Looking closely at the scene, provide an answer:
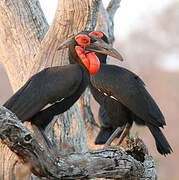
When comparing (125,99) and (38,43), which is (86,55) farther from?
(38,43)

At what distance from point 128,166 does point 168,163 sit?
542 inches

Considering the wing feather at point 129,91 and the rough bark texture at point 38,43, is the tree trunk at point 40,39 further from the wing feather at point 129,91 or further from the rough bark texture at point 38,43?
the wing feather at point 129,91

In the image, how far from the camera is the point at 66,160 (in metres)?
3.61

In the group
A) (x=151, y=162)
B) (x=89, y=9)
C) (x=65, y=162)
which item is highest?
(x=89, y=9)

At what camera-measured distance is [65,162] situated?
3570mm

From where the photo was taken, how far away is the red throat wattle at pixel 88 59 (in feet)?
15.5

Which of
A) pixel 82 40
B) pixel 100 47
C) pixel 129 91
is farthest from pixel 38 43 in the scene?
pixel 129 91

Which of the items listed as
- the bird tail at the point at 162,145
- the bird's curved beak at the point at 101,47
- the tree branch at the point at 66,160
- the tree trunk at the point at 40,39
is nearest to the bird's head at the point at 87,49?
the bird's curved beak at the point at 101,47

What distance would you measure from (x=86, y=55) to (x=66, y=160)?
1477mm

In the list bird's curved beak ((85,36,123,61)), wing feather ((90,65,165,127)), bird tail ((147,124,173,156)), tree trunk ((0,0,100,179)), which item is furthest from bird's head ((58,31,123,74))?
bird tail ((147,124,173,156))

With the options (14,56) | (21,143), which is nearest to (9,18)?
(14,56)

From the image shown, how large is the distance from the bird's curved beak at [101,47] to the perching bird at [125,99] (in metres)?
0.35

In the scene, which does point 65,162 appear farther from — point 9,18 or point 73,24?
point 9,18

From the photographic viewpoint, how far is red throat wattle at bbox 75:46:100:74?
15.5ft
